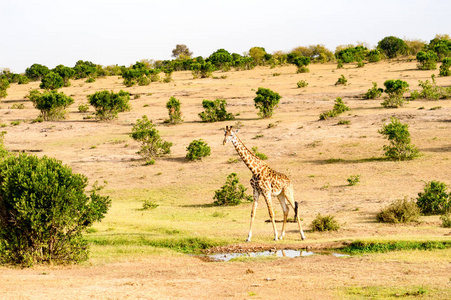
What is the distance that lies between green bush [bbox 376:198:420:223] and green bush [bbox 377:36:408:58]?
210 feet

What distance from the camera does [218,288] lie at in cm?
1182

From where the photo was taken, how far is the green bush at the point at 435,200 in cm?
1944

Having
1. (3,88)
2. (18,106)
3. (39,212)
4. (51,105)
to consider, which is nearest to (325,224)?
(39,212)

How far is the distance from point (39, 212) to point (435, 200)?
1289 centimetres

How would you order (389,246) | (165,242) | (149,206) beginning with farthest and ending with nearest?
(149,206)
(165,242)
(389,246)

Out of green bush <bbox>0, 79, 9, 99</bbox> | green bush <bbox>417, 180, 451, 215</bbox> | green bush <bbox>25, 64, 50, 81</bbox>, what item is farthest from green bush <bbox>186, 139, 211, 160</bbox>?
green bush <bbox>25, 64, 50, 81</bbox>

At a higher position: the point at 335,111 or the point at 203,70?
the point at 203,70

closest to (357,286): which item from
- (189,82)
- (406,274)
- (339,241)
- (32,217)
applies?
(406,274)

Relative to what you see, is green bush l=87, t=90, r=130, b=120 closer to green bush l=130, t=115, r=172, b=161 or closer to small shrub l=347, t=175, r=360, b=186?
green bush l=130, t=115, r=172, b=161

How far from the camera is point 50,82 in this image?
206ft

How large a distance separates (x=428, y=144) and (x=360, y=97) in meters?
15.6

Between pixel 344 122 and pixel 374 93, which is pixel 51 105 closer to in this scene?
pixel 344 122

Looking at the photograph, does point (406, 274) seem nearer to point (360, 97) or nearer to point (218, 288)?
point (218, 288)

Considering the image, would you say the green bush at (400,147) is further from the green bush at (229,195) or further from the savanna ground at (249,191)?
the green bush at (229,195)
